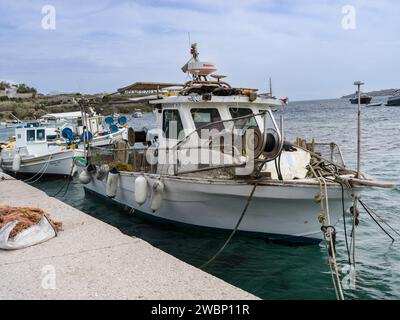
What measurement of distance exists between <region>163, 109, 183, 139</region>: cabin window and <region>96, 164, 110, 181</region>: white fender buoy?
2.54 meters

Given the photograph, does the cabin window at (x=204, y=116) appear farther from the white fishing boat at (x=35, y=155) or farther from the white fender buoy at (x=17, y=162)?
the white fender buoy at (x=17, y=162)

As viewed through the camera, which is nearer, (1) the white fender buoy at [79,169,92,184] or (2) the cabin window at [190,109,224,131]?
(2) the cabin window at [190,109,224,131]

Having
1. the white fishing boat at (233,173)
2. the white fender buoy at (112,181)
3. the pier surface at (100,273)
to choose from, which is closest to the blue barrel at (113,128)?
the white fender buoy at (112,181)

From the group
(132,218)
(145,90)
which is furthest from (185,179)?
(145,90)

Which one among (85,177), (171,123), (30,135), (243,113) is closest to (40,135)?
(30,135)

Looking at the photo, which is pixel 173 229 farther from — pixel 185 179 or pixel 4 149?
pixel 4 149

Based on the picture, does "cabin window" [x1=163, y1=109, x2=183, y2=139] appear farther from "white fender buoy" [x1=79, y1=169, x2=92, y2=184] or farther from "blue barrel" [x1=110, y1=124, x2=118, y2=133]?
"blue barrel" [x1=110, y1=124, x2=118, y2=133]

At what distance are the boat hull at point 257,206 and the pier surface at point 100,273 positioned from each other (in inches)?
72.5

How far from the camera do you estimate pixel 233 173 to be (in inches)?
284

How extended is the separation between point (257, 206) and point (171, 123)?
3006 mm

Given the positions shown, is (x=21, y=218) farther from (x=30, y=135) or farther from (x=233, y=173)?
(x=30, y=135)

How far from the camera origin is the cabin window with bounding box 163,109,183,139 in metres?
9.12

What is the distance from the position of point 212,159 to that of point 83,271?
3319 millimetres

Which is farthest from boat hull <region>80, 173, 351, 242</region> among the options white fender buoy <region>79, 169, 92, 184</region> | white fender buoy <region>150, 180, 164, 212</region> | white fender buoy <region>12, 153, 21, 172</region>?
white fender buoy <region>12, 153, 21, 172</region>
